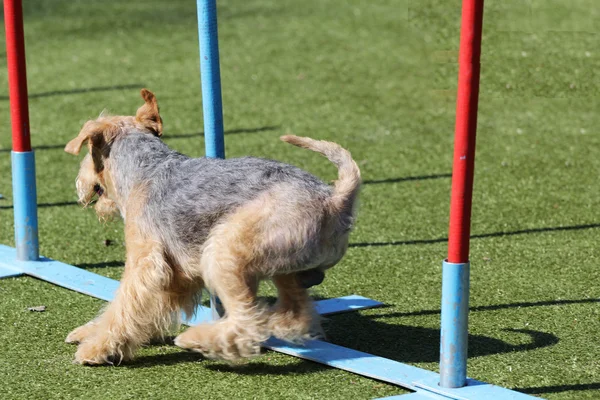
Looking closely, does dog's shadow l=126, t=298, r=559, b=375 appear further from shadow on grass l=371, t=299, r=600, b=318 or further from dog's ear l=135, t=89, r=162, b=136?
dog's ear l=135, t=89, r=162, b=136

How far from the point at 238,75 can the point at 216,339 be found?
650 centimetres

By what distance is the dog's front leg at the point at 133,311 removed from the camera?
14.0 feet

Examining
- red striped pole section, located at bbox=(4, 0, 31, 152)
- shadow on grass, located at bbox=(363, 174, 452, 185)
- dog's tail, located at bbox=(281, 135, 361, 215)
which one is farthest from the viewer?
shadow on grass, located at bbox=(363, 174, 452, 185)

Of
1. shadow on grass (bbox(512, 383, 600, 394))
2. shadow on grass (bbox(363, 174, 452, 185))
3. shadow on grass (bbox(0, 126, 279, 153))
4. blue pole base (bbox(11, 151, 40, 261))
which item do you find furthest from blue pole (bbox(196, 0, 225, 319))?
shadow on grass (bbox(0, 126, 279, 153))

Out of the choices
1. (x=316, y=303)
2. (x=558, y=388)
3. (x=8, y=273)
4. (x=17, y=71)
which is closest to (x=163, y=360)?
(x=316, y=303)

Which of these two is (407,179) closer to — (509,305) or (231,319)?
(509,305)

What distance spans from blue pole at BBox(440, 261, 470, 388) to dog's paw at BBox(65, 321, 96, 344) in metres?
1.68

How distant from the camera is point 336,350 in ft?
14.3

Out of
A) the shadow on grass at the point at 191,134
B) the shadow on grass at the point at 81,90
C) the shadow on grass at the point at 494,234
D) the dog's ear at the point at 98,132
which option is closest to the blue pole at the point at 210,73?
the dog's ear at the point at 98,132

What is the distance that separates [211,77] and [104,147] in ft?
2.07

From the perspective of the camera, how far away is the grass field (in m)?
4.25

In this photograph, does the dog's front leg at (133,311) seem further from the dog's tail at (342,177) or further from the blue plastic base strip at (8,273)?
the blue plastic base strip at (8,273)

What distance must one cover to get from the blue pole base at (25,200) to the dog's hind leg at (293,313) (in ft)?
5.93

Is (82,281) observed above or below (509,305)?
above
